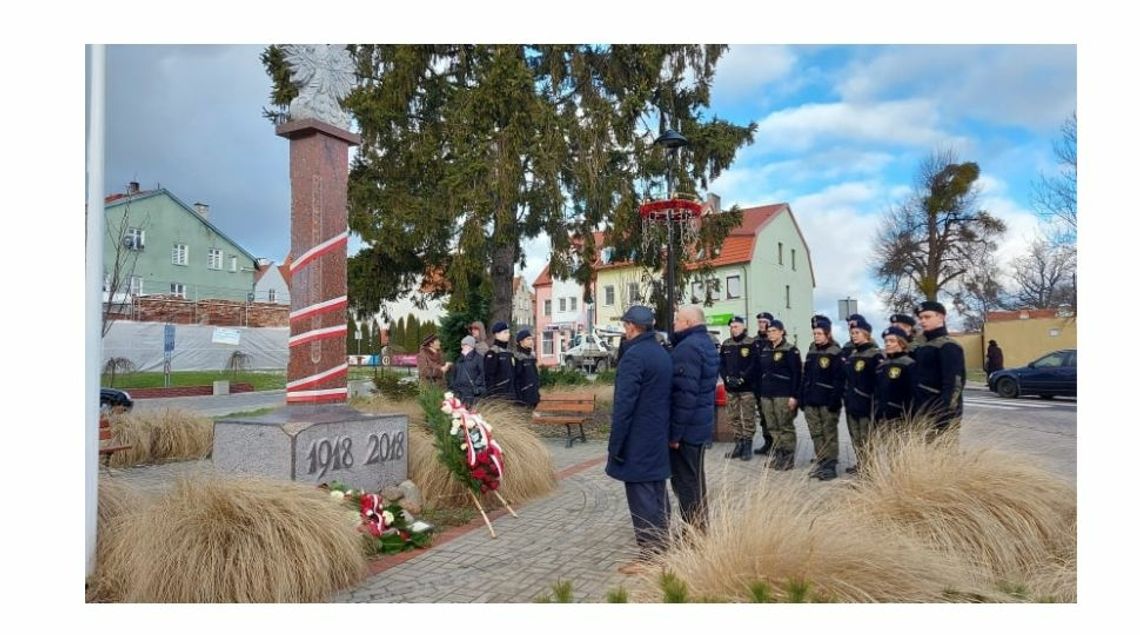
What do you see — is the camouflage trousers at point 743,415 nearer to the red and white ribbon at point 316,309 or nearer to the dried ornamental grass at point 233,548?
the red and white ribbon at point 316,309

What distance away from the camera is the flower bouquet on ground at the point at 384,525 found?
4750 mm

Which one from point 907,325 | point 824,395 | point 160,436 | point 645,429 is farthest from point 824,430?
point 160,436

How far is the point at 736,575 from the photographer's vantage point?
3.39m

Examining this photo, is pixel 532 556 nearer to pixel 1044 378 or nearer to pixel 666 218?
pixel 666 218

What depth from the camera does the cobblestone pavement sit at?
4000mm

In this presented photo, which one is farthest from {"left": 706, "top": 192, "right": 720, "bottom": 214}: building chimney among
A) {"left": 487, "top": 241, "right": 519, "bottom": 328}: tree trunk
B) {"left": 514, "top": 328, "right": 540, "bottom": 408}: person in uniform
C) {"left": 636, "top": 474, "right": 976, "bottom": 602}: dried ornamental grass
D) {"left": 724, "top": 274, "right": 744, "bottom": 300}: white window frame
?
{"left": 636, "top": 474, "right": 976, "bottom": 602}: dried ornamental grass

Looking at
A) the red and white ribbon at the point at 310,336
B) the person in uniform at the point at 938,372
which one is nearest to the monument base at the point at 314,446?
the red and white ribbon at the point at 310,336

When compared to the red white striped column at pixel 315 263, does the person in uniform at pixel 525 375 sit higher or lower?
lower

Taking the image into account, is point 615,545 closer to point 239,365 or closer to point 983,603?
point 983,603

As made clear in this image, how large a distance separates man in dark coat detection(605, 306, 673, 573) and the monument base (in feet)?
7.77

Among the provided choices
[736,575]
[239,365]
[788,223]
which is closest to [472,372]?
[736,575]

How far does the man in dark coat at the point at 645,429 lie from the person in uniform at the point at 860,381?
3299 millimetres

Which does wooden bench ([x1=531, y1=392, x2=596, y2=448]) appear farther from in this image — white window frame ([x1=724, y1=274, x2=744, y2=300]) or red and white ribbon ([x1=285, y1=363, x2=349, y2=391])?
white window frame ([x1=724, y1=274, x2=744, y2=300])

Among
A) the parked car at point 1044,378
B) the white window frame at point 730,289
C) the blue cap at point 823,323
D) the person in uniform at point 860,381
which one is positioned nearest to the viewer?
the person in uniform at point 860,381
